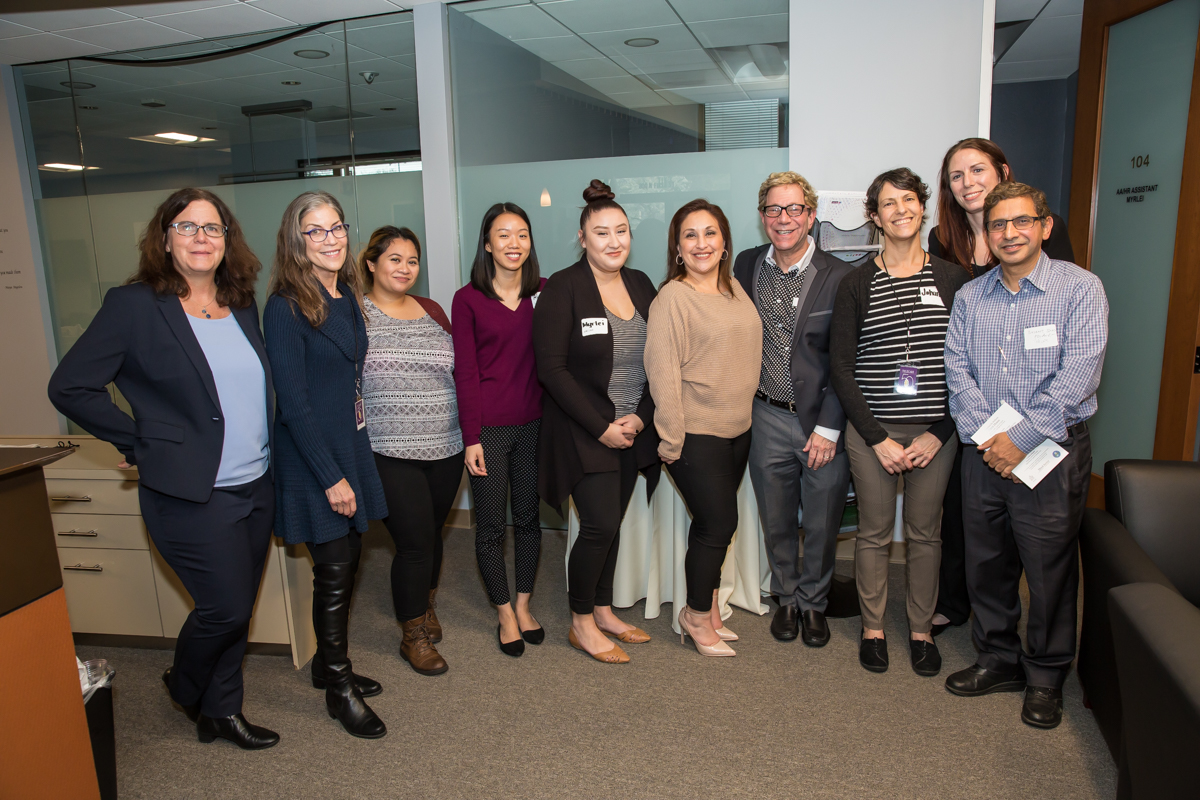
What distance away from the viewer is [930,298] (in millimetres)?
2293

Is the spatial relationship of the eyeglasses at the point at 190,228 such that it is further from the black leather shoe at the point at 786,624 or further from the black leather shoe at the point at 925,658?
the black leather shoe at the point at 925,658

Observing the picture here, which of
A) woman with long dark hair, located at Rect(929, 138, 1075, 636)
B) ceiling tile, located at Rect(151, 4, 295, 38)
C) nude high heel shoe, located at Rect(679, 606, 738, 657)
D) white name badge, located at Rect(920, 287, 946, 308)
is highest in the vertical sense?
ceiling tile, located at Rect(151, 4, 295, 38)

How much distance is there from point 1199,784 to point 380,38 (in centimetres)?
445

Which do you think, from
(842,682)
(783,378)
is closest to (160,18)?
(783,378)

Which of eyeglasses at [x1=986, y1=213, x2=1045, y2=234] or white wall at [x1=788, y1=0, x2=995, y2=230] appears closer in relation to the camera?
eyeglasses at [x1=986, y1=213, x2=1045, y2=234]

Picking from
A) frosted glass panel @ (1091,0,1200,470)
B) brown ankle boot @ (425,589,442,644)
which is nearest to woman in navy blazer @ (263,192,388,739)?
brown ankle boot @ (425,589,442,644)

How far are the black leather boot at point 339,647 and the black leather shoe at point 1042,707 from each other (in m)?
2.02

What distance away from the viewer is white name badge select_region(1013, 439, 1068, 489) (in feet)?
6.70

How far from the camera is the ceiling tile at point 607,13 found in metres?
3.64

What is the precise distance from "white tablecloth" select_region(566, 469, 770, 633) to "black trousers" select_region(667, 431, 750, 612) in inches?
11.9

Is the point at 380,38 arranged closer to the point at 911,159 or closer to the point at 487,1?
the point at 487,1

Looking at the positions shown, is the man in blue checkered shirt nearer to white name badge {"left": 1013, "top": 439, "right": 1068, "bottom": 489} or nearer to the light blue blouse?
white name badge {"left": 1013, "top": 439, "right": 1068, "bottom": 489}

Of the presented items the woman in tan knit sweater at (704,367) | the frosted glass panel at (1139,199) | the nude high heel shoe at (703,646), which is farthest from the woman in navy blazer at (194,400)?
the frosted glass panel at (1139,199)

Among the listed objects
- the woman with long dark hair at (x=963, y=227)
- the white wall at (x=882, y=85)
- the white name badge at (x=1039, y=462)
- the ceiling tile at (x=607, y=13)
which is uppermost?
the ceiling tile at (x=607, y=13)
